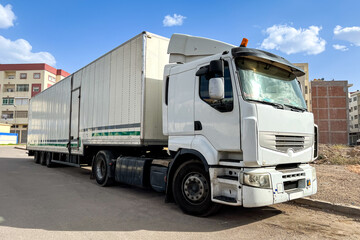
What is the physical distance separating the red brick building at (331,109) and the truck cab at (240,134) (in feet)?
188

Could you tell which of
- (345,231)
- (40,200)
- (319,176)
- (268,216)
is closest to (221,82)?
(268,216)

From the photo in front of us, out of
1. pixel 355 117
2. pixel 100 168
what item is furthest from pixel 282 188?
pixel 355 117

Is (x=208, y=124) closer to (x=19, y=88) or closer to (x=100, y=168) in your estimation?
(x=100, y=168)

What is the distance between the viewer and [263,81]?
4.53 m

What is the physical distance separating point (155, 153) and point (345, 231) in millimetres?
4366

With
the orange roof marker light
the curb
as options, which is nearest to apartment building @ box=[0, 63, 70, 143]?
the orange roof marker light

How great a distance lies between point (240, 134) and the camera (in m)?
4.12

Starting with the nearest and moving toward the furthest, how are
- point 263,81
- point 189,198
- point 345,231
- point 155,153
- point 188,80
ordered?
point 345,231
point 263,81
point 189,198
point 188,80
point 155,153

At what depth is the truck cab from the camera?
4031mm

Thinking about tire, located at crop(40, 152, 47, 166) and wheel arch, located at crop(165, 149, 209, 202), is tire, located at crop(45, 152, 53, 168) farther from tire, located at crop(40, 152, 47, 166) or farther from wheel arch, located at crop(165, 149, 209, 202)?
wheel arch, located at crop(165, 149, 209, 202)

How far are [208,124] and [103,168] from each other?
4646 millimetres

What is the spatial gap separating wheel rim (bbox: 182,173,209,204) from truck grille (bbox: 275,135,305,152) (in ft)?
4.47

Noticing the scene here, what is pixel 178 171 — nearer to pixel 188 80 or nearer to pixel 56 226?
pixel 188 80

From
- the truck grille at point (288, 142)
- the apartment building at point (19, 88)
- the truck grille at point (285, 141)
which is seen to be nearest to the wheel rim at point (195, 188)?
the truck grille at point (285, 141)
